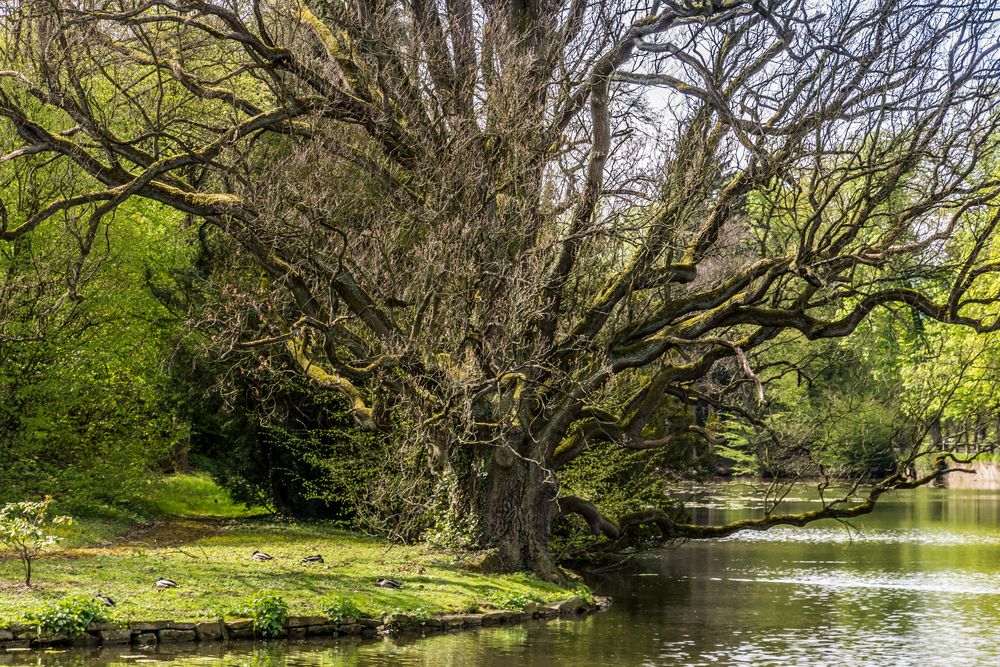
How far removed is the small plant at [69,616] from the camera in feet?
49.2

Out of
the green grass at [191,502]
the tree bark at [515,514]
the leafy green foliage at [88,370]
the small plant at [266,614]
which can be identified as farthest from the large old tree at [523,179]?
the green grass at [191,502]

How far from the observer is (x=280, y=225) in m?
19.6

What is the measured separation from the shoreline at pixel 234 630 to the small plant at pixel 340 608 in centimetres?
5

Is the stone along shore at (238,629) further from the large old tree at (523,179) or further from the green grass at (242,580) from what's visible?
the large old tree at (523,179)

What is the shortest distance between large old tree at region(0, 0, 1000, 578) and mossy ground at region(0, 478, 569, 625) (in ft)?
5.46

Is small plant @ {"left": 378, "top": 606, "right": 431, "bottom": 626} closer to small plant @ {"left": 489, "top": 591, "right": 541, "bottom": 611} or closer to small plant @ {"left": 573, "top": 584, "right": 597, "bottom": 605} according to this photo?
small plant @ {"left": 489, "top": 591, "right": 541, "bottom": 611}

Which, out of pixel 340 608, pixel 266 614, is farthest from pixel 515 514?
pixel 266 614

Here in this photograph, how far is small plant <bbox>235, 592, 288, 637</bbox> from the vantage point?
1631 cm

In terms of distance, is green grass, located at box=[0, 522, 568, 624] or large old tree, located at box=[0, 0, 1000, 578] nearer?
green grass, located at box=[0, 522, 568, 624]

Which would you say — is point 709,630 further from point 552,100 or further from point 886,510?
point 886,510

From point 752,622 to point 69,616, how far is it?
35.0 ft

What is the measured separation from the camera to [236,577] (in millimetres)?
18344

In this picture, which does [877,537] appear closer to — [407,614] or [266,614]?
[407,614]

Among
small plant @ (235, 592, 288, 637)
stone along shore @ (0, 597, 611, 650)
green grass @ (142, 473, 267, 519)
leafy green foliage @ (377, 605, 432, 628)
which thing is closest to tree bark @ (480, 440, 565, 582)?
stone along shore @ (0, 597, 611, 650)
